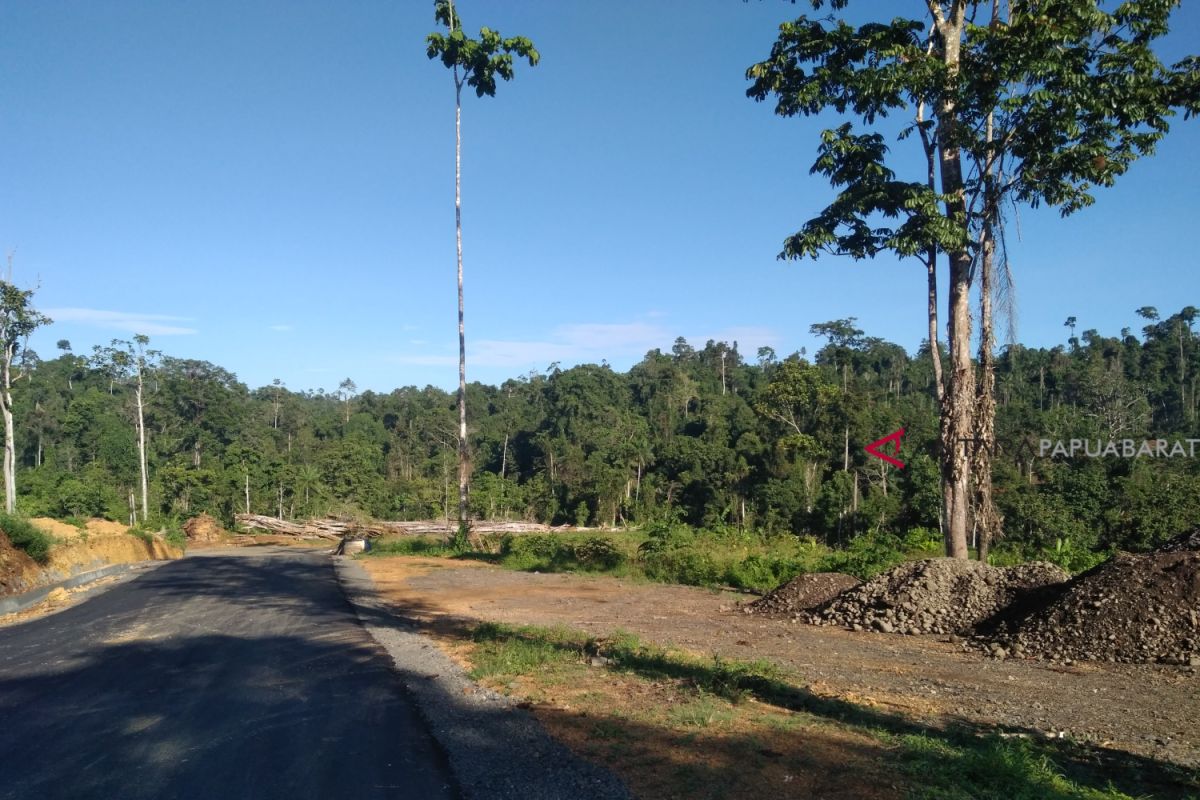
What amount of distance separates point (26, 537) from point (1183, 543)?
2216 cm

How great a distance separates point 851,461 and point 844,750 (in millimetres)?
43346

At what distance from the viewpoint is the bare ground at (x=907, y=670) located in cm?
660

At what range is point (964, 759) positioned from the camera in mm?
5242

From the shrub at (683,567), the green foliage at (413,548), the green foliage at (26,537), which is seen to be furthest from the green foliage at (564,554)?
the green foliage at (26,537)

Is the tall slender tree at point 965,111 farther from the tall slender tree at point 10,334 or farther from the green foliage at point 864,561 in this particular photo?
the tall slender tree at point 10,334

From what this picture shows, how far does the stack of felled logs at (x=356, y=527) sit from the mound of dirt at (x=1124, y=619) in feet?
82.8

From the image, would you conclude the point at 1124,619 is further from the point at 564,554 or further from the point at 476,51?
the point at 476,51

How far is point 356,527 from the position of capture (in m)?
41.5

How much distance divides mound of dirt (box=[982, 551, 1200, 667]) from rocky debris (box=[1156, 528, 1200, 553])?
0.28 m

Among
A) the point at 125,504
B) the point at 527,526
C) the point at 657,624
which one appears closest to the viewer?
the point at 657,624

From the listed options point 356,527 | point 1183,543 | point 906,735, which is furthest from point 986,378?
point 356,527

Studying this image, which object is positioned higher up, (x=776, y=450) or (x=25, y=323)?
(x=25, y=323)

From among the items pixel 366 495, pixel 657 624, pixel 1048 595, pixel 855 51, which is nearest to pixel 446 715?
pixel 657 624

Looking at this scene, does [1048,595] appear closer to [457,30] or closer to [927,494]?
[457,30]
